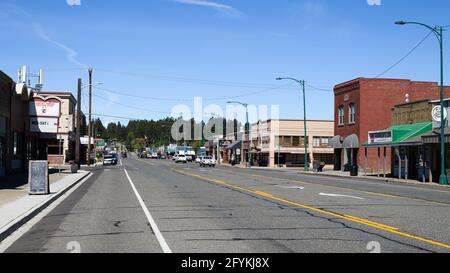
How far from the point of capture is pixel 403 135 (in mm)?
41844

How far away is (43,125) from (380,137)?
26563 mm

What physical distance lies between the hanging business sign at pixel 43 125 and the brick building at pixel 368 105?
29.2 meters

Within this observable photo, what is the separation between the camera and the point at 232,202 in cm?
1914

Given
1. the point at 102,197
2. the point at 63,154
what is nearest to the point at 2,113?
the point at 102,197

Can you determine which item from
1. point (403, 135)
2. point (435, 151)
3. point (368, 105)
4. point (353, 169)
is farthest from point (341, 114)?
point (435, 151)

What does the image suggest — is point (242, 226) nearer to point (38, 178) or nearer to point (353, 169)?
point (38, 178)

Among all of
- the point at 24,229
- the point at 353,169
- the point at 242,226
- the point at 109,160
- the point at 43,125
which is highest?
the point at 43,125

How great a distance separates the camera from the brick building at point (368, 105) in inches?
2190

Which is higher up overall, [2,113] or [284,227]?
[2,113]

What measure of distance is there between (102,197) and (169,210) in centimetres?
621

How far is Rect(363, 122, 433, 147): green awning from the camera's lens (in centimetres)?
4019

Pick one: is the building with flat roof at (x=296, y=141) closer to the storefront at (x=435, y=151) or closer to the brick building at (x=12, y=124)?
the storefront at (x=435, y=151)

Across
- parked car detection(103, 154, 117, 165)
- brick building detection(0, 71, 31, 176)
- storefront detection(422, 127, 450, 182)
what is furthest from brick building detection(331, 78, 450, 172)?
parked car detection(103, 154, 117, 165)
